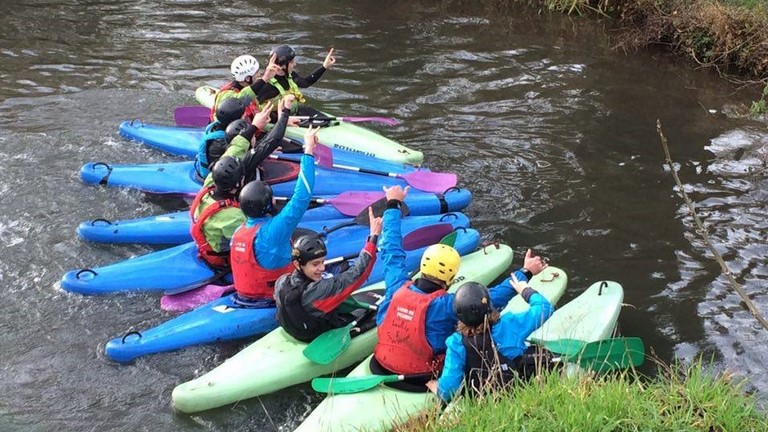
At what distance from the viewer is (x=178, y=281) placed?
6.54 m

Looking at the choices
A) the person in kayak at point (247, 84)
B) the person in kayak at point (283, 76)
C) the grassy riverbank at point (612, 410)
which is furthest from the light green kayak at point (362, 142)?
the grassy riverbank at point (612, 410)

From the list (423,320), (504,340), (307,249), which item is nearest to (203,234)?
(307,249)

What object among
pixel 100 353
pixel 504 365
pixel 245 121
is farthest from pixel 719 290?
pixel 100 353

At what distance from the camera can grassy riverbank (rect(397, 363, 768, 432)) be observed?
134 inches

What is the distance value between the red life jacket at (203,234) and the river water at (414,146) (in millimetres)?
584

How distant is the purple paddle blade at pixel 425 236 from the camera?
6785 mm

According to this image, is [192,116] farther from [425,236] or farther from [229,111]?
[425,236]

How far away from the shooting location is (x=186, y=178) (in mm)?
8133

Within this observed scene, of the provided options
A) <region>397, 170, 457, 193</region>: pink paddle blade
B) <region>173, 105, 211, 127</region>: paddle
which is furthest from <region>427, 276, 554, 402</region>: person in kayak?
A: <region>173, 105, 211, 127</region>: paddle

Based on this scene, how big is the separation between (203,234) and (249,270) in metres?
0.85

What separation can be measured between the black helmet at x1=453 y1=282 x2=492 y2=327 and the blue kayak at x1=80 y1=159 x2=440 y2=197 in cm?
375

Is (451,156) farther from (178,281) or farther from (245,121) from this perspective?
(178,281)

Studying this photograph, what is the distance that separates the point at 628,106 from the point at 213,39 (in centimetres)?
712

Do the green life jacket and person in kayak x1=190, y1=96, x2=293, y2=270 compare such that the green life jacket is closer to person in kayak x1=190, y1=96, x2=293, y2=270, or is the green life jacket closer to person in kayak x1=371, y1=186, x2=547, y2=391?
person in kayak x1=190, y1=96, x2=293, y2=270
